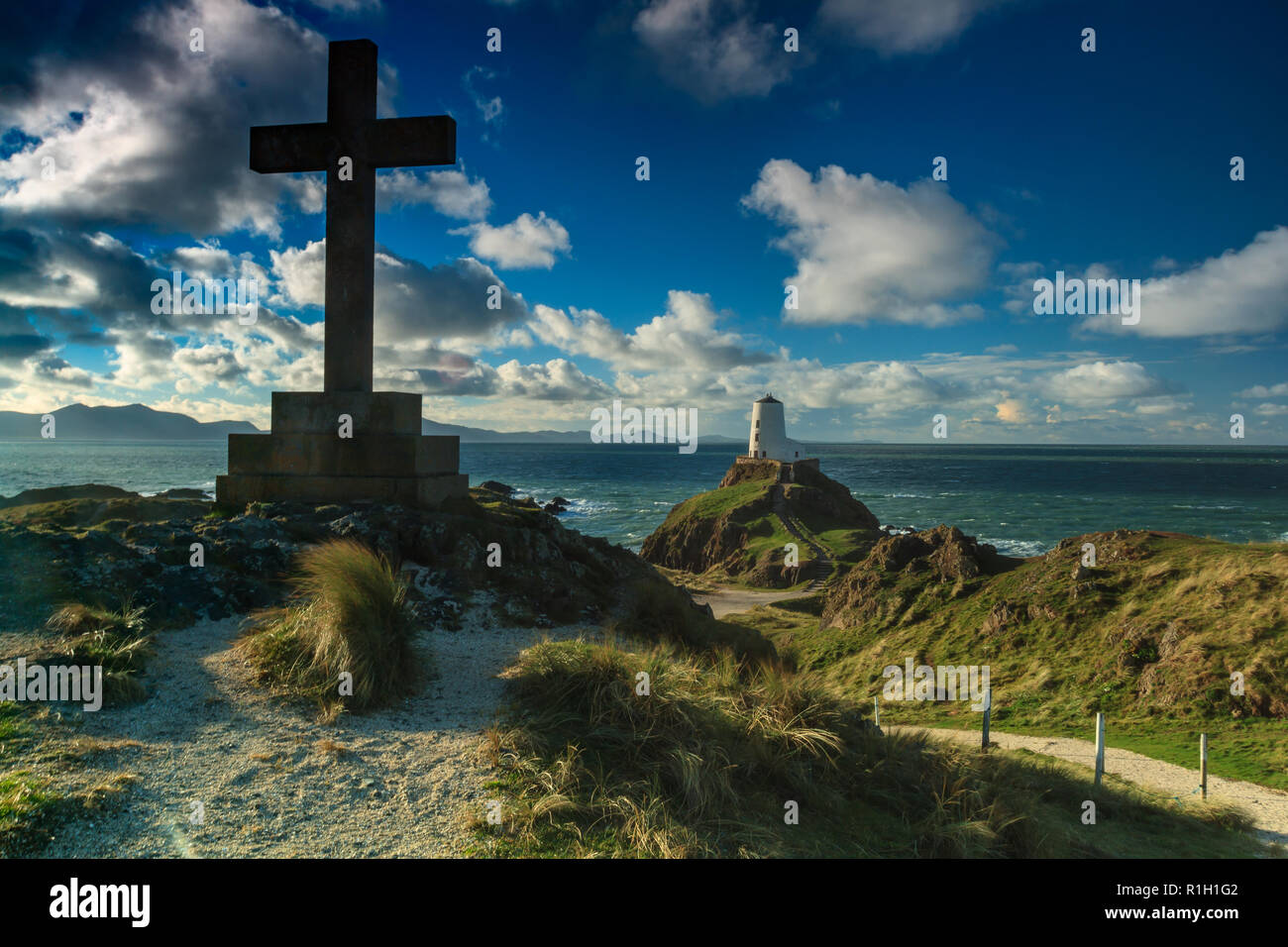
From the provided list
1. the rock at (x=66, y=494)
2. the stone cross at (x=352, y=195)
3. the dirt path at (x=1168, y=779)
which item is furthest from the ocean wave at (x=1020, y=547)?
the rock at (x=66, y=494)

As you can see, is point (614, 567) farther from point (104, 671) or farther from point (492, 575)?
point (104, 671)

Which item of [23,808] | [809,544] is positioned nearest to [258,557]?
[23,808]

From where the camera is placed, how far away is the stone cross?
33.6ft

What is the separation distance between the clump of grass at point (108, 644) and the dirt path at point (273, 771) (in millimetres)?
157

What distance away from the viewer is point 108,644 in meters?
5.75

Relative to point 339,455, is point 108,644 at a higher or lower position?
lower

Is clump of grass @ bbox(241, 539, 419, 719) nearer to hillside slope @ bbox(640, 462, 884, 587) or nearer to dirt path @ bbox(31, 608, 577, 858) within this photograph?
dirt path @ bbox(31, 608, 577, 858)

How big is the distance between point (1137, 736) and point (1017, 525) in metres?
55.2

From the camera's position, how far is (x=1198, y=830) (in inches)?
294

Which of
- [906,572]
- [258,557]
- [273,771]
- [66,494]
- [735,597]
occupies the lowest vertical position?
[735,597]

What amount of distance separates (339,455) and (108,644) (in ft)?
15.9

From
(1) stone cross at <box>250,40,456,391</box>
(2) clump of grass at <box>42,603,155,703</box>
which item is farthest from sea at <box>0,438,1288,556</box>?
→ (2) clump of grass at <box>42,603,155,703</box>

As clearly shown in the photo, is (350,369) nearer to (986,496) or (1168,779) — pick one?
(1168,779)
